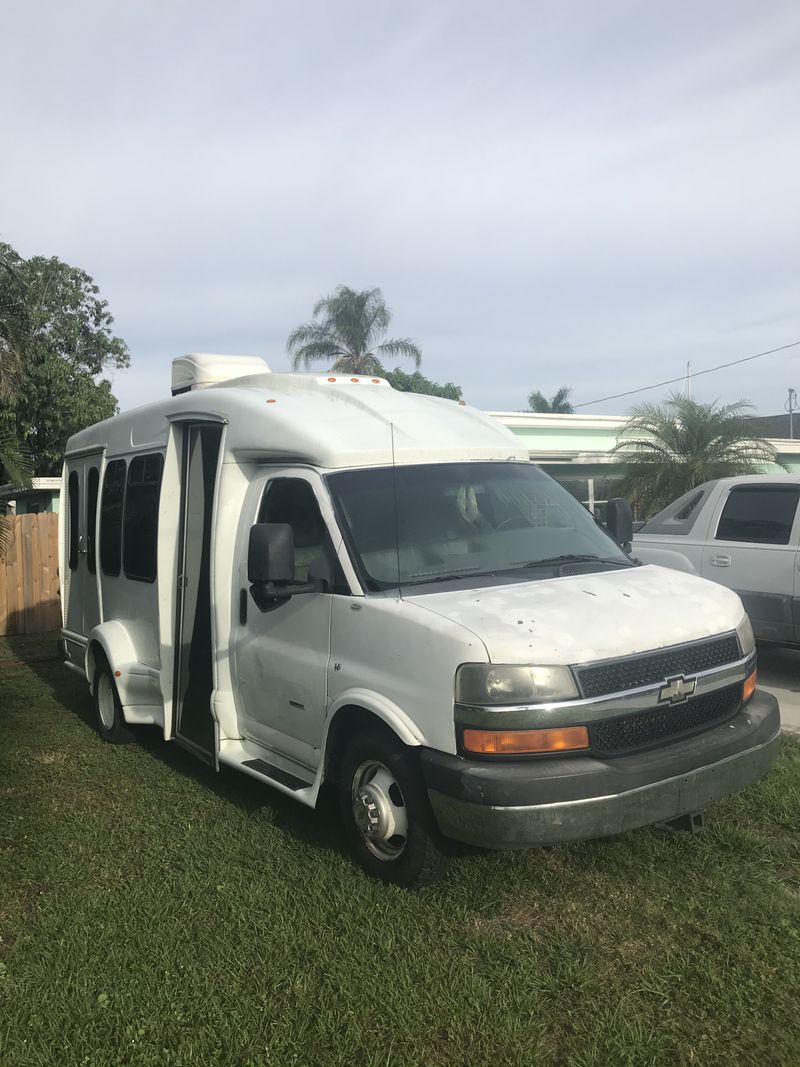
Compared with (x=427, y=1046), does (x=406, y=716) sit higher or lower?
higher

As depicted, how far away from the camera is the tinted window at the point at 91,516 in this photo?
316 inches

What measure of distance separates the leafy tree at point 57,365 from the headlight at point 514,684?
11866 millimetres

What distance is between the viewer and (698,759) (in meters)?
4.00

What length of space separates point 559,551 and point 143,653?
3.38 m

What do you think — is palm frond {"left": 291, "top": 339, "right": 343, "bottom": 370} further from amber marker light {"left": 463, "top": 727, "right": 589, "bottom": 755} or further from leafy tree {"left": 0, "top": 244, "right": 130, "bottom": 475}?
amber marker light {"left": 463, "top": 727, "right": 589, "bottom": 755}

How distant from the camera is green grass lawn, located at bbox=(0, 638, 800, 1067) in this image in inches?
128

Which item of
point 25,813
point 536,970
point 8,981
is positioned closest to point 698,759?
point 536,970

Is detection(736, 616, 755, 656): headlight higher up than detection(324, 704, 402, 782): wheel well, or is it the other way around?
detection(736, 616, 755, 656): headlight

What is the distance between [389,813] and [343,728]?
1.65 ft

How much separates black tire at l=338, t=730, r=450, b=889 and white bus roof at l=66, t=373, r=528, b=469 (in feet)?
5.01

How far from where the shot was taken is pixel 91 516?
818cm

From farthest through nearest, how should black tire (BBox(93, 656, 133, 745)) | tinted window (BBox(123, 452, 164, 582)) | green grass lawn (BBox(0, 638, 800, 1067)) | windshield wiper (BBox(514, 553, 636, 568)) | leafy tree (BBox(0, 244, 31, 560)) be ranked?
leafy tree (BBox(0, 244, 31, 560)) < black tire (BBox(93, 656, 133, 745)) < tinted window (BBox(123, 452, 164, 582)) < windshield wiper (BBox(514, 553, 636, 568)) < green grass lawn (BBox(0, 638, 800, 1067))

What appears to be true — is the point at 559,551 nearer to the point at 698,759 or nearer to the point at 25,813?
the point at 698,759

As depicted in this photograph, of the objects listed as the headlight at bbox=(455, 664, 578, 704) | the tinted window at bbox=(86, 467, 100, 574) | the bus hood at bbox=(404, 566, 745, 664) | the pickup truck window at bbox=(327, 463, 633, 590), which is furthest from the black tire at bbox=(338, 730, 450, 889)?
the tinted window at bbox=(86, 467, 100, 574)
